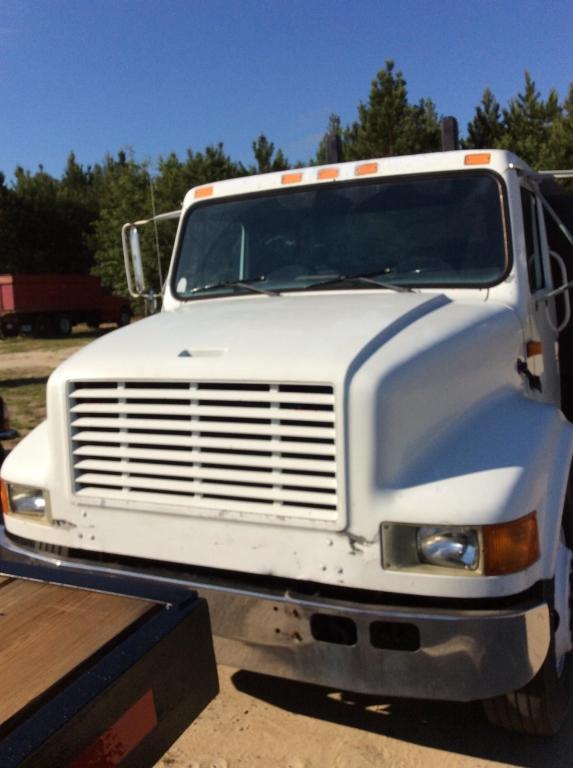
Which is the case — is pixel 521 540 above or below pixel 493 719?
above

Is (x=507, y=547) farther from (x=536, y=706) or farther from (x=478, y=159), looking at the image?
(x=478, y=159)

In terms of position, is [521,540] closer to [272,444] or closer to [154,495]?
[272,444]

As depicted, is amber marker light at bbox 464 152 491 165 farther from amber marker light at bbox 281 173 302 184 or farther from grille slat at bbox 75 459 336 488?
grille slat at bbox 75 459 336 488

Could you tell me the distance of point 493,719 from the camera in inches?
119

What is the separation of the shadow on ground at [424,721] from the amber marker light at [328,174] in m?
2.57

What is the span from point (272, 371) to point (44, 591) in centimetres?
104

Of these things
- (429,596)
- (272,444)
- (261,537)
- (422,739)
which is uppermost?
(272,444)

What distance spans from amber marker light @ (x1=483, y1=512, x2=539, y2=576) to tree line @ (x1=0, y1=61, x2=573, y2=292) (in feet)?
38.3

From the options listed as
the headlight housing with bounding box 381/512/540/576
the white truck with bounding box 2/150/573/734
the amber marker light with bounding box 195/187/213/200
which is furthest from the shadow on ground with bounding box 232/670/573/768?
the amber marker light with bounding box 195/187/213/200

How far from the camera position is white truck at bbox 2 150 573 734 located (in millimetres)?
2561

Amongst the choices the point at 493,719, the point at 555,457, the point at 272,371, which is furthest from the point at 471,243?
the point at 493,719

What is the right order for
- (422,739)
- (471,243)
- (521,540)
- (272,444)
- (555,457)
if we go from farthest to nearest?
(471,243) → (422,739) → (555,457) → (272,444) → (521,540)

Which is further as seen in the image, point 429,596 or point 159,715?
point 429,596

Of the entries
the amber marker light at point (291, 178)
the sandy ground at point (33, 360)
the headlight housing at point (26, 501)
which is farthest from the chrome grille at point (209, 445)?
the sandy ground at point (33, 360)
